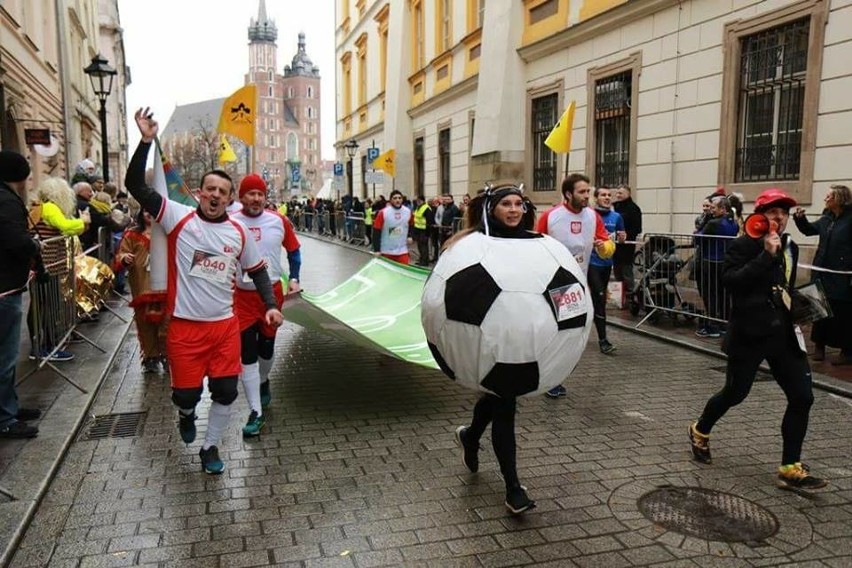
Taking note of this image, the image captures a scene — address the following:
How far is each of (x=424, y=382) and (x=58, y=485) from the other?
133 inches

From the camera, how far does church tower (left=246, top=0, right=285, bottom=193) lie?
145 m

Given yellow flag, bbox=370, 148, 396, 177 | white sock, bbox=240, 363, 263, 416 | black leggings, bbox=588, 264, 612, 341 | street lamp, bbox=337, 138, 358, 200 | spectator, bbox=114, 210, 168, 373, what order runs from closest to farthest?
white sock, bbox=240, 363, 263, 416 → spectator, bbox=114, 210, 168, 373 → black leggings, bbox=588, 264, 612, 341 → yellow flag, bbox=370, 148, 396, 177 → street lamp, bbox=337, 138, 358, 200

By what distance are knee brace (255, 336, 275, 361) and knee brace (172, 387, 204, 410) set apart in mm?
1064

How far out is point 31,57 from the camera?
778 inches

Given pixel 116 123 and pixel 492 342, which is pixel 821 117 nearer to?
pixel 492 342

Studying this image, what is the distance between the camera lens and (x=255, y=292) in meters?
5.28

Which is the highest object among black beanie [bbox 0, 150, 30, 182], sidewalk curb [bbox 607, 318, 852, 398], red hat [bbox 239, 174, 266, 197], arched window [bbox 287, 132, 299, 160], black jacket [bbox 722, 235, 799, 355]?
arched window [bbox 287, 132, 299, 160]

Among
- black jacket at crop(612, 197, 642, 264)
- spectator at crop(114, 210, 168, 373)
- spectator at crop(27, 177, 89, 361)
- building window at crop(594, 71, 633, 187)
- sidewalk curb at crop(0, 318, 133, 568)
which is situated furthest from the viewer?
building window at crop(594, 71, 633, 187)

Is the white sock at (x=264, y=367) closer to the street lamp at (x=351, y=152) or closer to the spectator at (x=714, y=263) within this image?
the spectator at (x=714, y=263)

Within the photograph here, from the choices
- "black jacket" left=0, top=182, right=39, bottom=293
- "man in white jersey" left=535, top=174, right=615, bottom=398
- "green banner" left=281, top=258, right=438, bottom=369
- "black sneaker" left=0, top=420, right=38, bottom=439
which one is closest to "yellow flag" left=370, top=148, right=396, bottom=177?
"green banner" left=281, top=258, right=438, bottom=369

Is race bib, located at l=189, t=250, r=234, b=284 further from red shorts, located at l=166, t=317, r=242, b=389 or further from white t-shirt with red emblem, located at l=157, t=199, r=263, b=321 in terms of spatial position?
red shorts, located at l=166, t=317, r=242, b=389

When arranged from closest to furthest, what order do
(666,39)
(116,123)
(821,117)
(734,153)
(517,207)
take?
(517,207) → (821,117) → (734,153) → (666,39) → (116,123)

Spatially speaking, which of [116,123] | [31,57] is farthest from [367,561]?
[116,123]

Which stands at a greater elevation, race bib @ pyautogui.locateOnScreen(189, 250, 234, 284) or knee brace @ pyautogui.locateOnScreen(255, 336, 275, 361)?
race bib @ pyautogui.locateOnScreen(189, 250, 234, 284)
